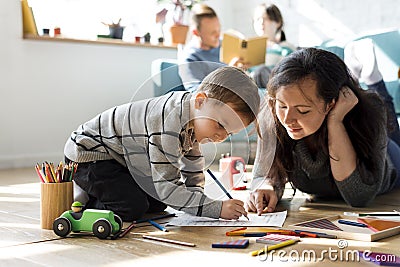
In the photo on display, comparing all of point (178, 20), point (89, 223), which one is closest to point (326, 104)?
point (89, 223)

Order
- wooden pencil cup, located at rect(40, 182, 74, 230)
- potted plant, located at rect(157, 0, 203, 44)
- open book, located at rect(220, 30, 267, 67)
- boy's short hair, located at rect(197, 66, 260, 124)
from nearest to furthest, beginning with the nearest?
boy's short hair, located at rect(197, 66, 260, 124) → wooden pencil cup, located at rect(40, 182, 74, 230) → open book, located at rect(220, 30, 267, 67) → potted plant, located at rect(157, 0, 203, 44)

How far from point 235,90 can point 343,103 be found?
430 millimetres

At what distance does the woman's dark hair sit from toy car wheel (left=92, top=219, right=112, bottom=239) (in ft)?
2.04

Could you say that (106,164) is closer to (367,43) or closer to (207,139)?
(207,139)

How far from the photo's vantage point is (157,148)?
1.63 m

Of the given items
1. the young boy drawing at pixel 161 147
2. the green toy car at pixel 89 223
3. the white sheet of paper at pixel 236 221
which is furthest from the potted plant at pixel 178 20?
the green toy car at pixel 89 223

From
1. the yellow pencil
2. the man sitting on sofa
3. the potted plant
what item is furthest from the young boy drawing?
the potted plant

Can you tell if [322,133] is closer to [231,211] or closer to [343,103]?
[343,103]

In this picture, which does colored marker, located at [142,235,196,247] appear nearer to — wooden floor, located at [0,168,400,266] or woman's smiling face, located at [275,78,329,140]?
wooden floor, located at [0,168,400,266]

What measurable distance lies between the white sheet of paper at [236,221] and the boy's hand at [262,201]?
0.19ft

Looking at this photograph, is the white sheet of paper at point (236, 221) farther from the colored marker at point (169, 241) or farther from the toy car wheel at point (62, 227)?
the toy car wheel at point (62, 227)

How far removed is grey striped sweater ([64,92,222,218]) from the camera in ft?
5.31

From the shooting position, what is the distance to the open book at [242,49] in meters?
3.52

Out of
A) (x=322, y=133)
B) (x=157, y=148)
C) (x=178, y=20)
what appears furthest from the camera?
(x=178, y=20)
